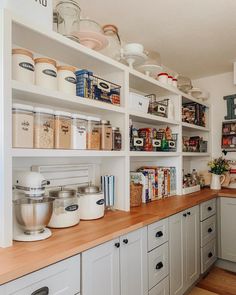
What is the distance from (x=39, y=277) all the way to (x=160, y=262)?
3.46ft

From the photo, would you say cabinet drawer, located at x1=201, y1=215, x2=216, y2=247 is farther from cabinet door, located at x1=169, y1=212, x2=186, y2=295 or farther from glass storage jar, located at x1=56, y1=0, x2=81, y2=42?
glass storage jar, located at x1=56, y1=0, x2=81, y2=42

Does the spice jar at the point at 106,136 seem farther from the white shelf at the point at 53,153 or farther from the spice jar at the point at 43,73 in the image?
the spice jar at the point at 43,73

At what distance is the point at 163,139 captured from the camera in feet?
8.24

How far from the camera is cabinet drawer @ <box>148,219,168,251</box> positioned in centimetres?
172

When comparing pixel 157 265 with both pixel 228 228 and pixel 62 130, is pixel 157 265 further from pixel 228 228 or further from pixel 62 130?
pixel 228 228

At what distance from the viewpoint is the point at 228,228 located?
272cm

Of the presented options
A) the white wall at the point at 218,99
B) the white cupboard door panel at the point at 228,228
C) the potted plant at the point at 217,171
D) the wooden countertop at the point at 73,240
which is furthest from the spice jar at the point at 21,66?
the white wall at the point at 218,99

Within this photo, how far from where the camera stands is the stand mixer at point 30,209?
123cm

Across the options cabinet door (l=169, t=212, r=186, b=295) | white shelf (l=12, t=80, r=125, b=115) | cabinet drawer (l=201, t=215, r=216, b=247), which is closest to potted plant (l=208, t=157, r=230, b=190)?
cabinet drawer (l=201, t=215, r=216, b=247)

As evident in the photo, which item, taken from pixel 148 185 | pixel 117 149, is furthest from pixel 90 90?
pixel 148 185

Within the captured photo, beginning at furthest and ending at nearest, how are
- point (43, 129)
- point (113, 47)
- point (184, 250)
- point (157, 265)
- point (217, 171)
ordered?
point (217, 171)
point (184, 250)
point (113, 47)
point (157, 265)
point (43, 129)

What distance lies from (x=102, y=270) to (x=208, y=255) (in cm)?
172

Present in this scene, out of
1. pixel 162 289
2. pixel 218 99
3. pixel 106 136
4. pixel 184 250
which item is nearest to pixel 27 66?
pixel 106 136

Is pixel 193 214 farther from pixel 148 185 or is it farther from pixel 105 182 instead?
pixel 105 182
